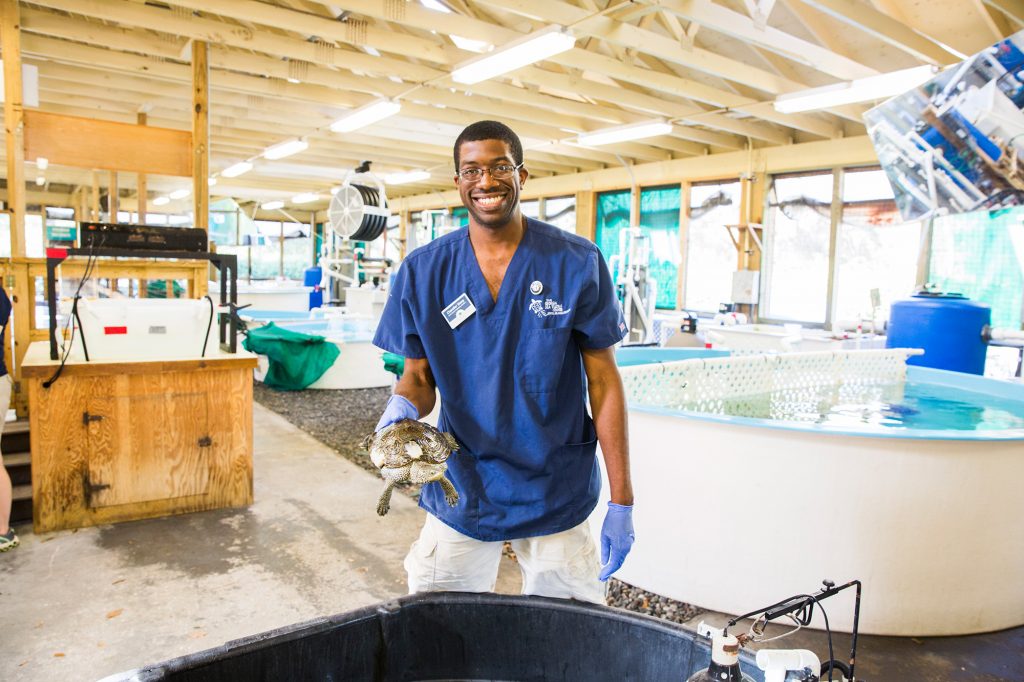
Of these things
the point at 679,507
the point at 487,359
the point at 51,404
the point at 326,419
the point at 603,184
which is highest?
the point at 603,184

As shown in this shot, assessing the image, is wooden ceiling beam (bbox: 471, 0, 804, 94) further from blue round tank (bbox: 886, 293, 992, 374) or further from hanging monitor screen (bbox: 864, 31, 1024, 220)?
blue round tank (bbox: 886, 293, 992, 374)

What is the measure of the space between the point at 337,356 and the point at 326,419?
4.28ft

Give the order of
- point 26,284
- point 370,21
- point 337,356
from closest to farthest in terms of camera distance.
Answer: point 26,284
point 370,21
point 337,356

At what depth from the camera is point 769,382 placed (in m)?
3.64

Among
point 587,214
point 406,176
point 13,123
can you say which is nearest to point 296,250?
point 406,176

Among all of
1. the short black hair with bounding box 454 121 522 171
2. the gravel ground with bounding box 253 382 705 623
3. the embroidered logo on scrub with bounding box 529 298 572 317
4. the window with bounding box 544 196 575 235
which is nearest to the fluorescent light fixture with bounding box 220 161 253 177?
the window with bounding box 544 196 575 235

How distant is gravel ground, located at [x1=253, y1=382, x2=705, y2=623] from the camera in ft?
8.42

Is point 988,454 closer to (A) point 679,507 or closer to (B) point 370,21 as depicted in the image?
(A) point 679,507

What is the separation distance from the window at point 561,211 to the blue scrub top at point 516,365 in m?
9.67

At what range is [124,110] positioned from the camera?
804 cm

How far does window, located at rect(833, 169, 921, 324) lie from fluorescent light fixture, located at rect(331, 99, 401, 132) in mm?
5002

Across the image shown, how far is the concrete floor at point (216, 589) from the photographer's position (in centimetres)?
213

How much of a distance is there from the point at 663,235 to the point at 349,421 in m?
5.82

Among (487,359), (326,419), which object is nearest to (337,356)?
(326,419)
